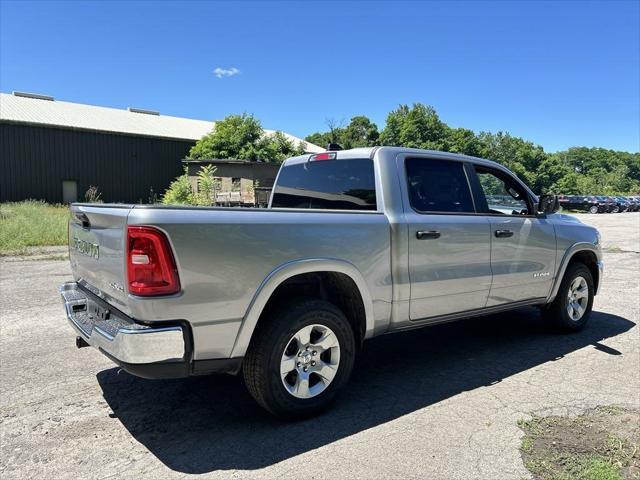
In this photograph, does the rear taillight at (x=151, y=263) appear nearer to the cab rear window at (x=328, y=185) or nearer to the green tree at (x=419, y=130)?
the cab rear window at (x=328, y=185)

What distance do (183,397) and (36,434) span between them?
1026 mm

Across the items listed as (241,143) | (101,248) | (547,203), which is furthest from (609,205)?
(101,248)

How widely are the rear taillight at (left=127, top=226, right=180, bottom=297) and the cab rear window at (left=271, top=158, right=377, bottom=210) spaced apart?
1840 millimetres

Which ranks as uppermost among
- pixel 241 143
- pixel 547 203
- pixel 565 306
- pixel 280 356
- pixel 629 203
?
pixel 241 143

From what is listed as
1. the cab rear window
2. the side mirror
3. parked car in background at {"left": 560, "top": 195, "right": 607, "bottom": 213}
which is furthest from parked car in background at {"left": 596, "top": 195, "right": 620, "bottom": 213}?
the cab rear window

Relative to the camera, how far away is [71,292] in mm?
3846

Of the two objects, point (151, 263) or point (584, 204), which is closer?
point (151, 263)

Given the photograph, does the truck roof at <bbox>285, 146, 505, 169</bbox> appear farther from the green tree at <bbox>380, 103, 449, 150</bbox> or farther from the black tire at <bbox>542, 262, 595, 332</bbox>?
the green tree at <bbox>380, 103, 449, 150</bbox>

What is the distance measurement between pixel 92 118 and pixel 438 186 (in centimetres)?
3577

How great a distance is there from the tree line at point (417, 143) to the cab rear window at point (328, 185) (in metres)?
26.0

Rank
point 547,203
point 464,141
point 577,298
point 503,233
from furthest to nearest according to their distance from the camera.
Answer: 1. point 464,141
2. point 577,298
3. point 547,203
4. point 503,233

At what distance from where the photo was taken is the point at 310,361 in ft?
11.4

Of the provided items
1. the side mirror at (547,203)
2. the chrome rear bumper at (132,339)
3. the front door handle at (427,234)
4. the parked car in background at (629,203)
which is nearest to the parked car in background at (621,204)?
the parked car in background at (629,203)

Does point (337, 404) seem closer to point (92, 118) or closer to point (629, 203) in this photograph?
point (92, 118)
